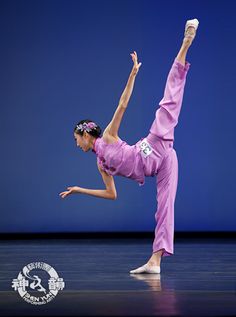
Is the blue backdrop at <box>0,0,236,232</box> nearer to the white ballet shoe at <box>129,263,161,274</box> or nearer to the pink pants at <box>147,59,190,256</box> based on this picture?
the pink pants at <box>147,59,190,256</box>

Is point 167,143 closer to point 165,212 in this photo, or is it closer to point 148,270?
point 165,212

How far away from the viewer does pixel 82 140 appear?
16.3 ft

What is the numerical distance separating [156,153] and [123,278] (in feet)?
2.53

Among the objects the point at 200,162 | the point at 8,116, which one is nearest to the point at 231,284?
the point at 200,162

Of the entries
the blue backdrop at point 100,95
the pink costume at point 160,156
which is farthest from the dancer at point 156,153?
the blue backdrop at point 100,95

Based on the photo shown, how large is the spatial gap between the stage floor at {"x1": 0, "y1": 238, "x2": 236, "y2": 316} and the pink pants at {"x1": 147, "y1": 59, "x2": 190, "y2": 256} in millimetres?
248

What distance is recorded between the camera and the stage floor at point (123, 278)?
3.55 m

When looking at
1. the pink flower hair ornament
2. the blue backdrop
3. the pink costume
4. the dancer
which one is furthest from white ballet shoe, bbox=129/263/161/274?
the blue backdrop

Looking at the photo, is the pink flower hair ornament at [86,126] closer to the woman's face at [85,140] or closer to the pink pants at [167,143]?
the woman's face at [85,140]

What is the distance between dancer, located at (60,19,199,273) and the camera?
489 cm

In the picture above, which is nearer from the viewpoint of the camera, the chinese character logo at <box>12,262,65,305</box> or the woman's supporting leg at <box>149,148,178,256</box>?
the chinese character logo at <box>12,262,65,305</box>

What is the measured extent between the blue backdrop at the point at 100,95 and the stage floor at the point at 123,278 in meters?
0.41

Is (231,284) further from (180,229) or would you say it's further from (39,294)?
(180,229)

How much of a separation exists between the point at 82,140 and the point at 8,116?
2.73 m
